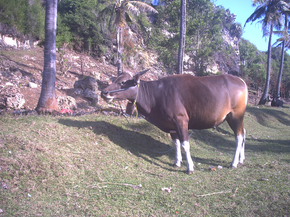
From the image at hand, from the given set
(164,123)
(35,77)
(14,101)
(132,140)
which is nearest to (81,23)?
(35,77)

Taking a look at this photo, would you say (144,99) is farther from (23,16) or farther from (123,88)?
(23,16)

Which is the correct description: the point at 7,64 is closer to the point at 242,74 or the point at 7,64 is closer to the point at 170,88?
the point at 170,88

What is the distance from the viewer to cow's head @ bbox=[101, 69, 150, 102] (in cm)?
529

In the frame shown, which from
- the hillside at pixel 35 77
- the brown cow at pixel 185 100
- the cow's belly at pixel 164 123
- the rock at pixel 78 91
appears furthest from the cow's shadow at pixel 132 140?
the rock at pixel 78 91

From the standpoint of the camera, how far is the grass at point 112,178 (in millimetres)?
3484

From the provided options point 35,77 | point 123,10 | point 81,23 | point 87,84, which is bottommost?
point 87,84

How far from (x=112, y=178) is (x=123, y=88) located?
2100 mm

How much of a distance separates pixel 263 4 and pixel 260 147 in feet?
66.0

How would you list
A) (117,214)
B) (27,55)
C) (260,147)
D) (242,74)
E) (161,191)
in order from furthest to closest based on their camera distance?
(242,74) → (27,55) → (260,147) → (161,191) → (117,214)

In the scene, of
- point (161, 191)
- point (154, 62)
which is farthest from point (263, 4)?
point (161, 191)

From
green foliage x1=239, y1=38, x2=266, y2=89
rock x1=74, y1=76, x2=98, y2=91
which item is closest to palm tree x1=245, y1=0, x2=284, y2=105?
green foliage x1=239, y1=38, x2=266, y2=89

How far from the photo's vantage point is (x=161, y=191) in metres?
4.14

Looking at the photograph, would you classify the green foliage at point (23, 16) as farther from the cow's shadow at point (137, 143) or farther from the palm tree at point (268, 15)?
the palm tree at point (268, 15)

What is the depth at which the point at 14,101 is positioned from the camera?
27.8ft
